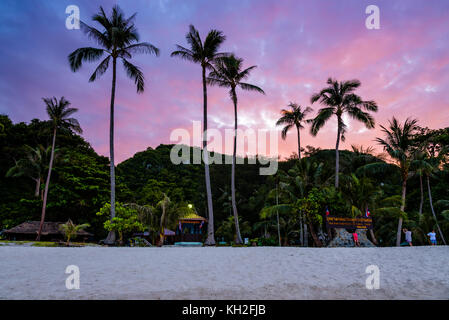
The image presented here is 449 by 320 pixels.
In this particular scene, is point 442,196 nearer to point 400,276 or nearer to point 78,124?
point 400,276

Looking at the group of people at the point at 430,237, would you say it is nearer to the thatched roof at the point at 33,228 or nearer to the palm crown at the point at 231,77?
the palm crown at the point at 231,77

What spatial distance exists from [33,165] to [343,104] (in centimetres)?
2910

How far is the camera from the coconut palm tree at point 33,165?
97.7 feet

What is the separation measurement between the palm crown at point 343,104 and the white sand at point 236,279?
15092 mm

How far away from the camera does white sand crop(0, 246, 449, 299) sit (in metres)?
5.68

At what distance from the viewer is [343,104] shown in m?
23.6

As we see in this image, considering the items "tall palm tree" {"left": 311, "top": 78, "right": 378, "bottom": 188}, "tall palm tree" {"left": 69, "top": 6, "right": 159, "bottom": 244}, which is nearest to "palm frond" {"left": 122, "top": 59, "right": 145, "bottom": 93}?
"tall palm tree" {"left": 69, "top": 6, "right": 159, "bottom": 244}

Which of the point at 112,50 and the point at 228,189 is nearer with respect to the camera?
the point at 112,50

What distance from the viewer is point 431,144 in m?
31.4

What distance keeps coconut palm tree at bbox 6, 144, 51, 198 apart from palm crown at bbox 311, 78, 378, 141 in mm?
26298

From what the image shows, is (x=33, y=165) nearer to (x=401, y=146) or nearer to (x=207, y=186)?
(x=207, y=186)

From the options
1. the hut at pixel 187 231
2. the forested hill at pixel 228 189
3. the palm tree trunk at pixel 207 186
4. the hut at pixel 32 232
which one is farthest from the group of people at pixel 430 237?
the hut at pixel 32 232

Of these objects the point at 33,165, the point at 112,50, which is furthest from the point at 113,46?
the point at 33,165
